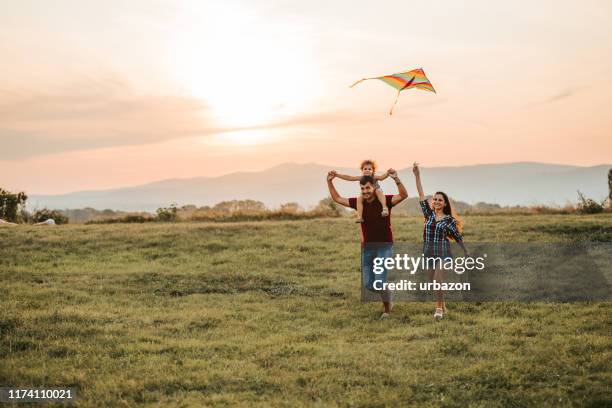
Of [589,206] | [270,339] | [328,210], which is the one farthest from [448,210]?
[589,206]

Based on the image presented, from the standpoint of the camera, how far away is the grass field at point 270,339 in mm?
8070

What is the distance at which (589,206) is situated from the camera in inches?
1024

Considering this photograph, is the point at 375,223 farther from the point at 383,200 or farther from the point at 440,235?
the point at 440,235

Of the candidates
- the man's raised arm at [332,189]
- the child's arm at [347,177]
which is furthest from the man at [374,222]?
the man's raised arm at [332,189]

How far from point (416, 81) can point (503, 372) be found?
697cm

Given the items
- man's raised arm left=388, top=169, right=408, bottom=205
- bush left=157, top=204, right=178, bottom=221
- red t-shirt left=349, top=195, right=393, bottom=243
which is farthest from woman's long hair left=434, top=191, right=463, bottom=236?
bush left=157, top=204, right=178, bottom=221

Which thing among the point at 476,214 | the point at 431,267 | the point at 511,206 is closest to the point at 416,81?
the point at 431,267

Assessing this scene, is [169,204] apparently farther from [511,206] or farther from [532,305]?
[532,305]

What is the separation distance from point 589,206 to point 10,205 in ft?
87.8

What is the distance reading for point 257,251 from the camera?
19.3 meters

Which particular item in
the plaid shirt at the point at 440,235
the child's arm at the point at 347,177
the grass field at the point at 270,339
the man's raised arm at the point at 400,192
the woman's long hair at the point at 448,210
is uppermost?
the child's arm at the point at 347,177

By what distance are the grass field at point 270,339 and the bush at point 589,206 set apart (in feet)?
23.8

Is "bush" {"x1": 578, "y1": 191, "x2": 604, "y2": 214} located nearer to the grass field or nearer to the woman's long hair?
the grass field

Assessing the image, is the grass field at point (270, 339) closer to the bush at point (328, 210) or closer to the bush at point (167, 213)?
the bush at point (328, 210)
